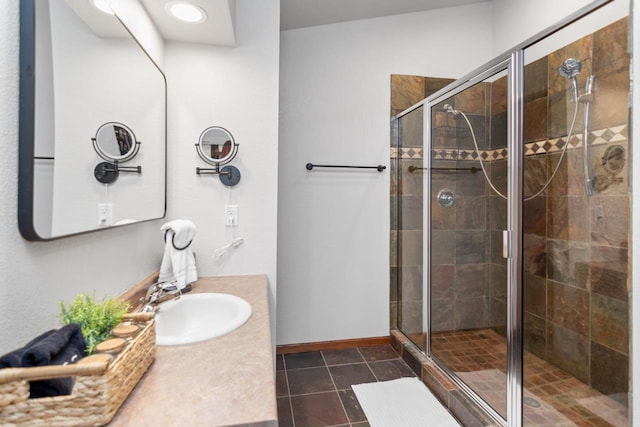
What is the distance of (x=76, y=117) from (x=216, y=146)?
87 centimetres

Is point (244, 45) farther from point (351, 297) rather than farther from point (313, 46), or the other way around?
point (351, 297)

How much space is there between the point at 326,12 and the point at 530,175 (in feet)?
5.79

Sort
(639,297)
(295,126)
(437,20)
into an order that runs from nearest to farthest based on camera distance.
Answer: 1. (639,297)
2. (295,126)
3. (437,20)

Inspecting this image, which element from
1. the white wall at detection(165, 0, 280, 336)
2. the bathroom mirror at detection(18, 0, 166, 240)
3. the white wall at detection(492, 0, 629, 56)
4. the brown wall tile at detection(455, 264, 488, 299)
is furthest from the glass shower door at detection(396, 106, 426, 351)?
the bathroom mirror at detection(18, 0, 166, 240)

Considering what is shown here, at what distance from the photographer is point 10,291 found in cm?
69

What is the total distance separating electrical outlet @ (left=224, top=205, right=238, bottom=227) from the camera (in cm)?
179

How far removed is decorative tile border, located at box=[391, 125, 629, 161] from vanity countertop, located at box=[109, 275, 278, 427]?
1.61 m

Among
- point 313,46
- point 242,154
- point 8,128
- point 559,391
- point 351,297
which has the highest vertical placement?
point 313,46

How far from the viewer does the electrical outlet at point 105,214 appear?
41.3 inches

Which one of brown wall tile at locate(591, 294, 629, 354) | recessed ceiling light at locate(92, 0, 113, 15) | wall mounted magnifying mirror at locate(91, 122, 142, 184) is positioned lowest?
brown wall tile at locate(591, 294, 629, 354)

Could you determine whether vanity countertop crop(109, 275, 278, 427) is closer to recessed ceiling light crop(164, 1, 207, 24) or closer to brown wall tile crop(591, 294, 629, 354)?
recessed ceiling light crop(164, 1, 207, 24)

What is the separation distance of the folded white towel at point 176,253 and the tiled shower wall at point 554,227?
165 centimetres

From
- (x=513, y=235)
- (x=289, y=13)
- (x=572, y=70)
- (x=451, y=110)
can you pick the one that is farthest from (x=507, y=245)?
(x=289, y=13)

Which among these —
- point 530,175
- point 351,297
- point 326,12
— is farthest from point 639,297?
point 326,12
